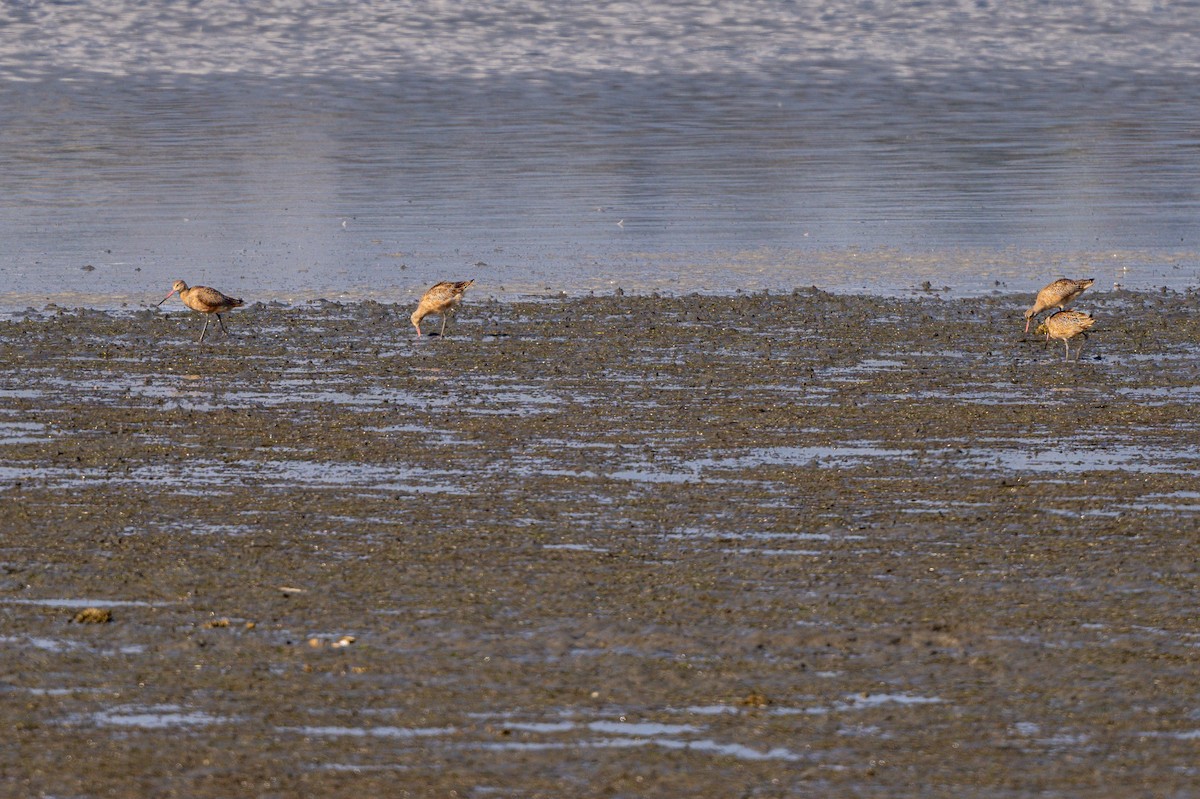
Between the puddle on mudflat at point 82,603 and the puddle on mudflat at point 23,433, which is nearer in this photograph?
the puddle on mudflat at point 82,603

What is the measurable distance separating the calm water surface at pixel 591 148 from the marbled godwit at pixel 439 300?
2.01 m

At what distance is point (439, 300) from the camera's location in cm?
1598

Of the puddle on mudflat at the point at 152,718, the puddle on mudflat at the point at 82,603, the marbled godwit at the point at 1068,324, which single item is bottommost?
the marbled godwit at the point at 1068,324

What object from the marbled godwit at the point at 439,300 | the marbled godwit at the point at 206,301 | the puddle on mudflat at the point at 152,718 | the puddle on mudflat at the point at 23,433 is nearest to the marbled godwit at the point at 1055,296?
the marbled godwit at the point at 439,300

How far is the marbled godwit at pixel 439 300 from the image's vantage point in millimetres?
15984

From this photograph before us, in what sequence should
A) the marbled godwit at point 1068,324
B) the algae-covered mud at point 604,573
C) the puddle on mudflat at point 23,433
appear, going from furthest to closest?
the marbled godwit at point 1068,324 → the puddle on mudflat at point 23,433 → the algae-covered mud at point 604,573

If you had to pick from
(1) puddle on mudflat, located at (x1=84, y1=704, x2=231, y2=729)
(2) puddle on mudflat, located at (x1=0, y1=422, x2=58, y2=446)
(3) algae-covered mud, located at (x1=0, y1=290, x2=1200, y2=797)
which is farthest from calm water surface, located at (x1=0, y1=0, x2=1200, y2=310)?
(1) puddle on mudflat, located at (x1=84, y1=704, x2=231, y2=729)

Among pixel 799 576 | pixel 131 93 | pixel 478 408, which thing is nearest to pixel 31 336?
pixel 478 408

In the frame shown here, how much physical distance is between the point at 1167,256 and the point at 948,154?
526 inches

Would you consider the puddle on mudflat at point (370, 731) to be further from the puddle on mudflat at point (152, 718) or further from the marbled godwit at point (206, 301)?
the marbled godwit at point (206, 301)

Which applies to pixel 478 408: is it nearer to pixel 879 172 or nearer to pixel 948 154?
pixel 879 172

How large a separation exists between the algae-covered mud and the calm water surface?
5110mm

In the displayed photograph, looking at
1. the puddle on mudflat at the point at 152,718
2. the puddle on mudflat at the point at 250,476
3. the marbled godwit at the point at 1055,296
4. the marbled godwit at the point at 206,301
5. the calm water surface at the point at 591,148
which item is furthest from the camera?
the calm water surface at the point at 591,148

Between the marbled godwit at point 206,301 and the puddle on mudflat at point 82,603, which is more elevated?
the puddle on mudflat at point 82,603
